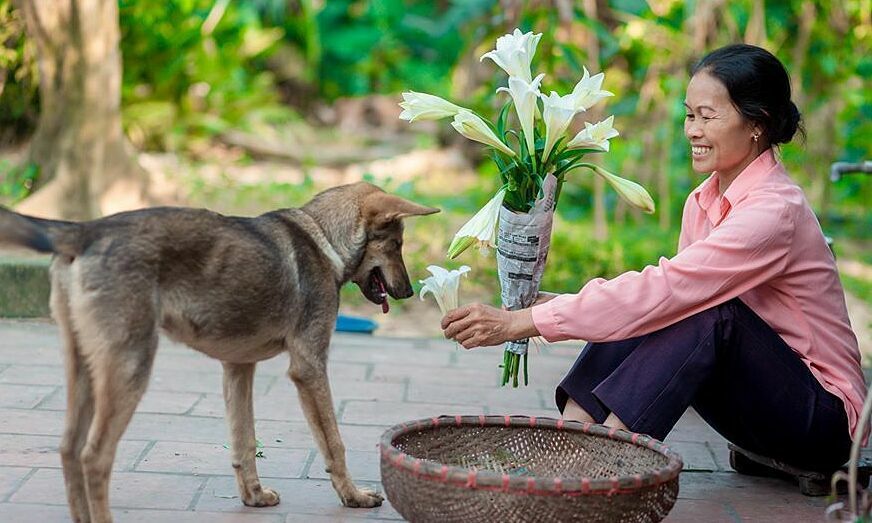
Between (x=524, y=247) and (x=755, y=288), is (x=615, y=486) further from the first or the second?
(x=755, y=288)

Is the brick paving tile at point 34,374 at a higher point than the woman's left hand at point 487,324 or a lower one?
lower

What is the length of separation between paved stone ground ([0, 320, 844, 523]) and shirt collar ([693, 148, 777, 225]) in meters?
1.03

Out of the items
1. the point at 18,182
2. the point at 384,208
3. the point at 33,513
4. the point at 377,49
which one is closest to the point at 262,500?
the point at 33,513

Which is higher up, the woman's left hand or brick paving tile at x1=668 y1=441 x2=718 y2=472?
the woman's left hand

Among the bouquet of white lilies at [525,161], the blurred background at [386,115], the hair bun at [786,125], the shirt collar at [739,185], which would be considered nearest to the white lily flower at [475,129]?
the bouquet of white lilies at [525,161]

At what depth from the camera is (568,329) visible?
3.55m

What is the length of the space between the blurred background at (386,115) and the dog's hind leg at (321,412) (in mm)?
3404

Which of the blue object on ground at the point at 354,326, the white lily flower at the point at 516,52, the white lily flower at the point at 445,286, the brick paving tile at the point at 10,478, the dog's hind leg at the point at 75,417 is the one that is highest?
the white lily flower at the point at 516,52

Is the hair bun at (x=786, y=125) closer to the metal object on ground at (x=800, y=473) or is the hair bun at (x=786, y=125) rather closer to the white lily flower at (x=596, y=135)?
the white lily flower at (x=596, y=135)

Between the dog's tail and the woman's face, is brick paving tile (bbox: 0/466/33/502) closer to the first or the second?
the dog's tail

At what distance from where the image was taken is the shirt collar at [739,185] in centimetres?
375

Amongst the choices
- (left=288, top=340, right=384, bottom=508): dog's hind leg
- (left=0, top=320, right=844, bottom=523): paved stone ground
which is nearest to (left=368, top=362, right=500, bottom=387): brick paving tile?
(left=0, top=320, right=844, bottom=523): paved stone ground

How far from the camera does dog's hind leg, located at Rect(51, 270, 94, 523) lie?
333cm

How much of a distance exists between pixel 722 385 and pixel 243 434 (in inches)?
64.1
